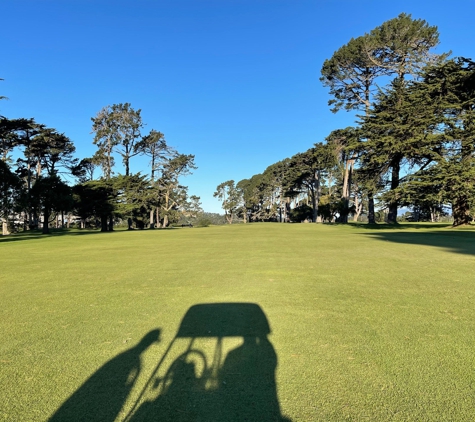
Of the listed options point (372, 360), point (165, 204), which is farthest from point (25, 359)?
point (165, 204)

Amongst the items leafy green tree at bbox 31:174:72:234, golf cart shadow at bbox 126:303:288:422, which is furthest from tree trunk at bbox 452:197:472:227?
leafy green tree at bbox 31:174:72:234

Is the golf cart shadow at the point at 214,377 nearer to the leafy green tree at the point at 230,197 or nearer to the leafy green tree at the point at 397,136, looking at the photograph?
the leafy green tree at the point at 397,136

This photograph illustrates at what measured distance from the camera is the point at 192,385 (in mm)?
2887

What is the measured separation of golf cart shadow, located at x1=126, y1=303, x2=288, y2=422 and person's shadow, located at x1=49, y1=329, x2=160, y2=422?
0.18m

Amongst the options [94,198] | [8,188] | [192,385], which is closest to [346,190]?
[94,198]

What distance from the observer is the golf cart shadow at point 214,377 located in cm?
251

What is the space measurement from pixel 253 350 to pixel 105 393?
156 centimetres

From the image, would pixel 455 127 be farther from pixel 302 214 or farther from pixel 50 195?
pixel 302 214

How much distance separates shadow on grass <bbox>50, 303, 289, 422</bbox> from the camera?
98.4 inches

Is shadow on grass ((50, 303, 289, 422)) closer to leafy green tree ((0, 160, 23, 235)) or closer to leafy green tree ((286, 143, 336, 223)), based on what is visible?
leafy green tree ((0, 160, 23, 235))

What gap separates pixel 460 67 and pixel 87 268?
30295 mm

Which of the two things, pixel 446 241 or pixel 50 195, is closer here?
pixel 446 241

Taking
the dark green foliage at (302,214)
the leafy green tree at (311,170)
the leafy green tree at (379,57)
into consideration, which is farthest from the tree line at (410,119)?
the dark green foliage at (302,214)

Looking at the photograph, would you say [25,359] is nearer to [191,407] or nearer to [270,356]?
[191,407]
